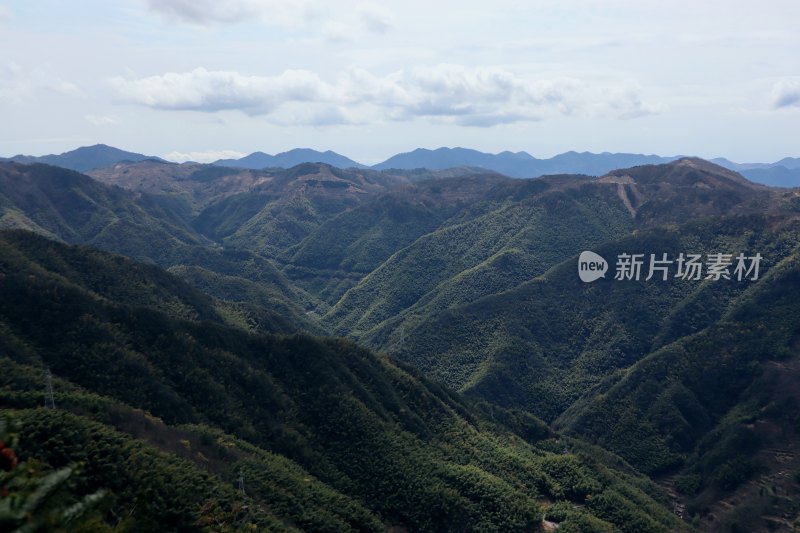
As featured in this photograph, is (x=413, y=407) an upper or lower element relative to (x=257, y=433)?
lower

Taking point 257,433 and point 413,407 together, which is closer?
point 257,433

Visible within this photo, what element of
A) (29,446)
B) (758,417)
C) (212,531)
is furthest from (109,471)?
(758,417)

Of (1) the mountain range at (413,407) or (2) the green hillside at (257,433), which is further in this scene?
(1) the mountain range at (413,407)

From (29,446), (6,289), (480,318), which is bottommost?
(480,318)

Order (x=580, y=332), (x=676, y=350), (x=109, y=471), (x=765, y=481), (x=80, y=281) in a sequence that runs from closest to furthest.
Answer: (x=109, y=471)
(x=765, y=481)
(x=80, y=281)
(x=676, y=350)
(x=580, y=332)

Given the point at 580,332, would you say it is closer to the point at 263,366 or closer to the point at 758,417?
the point at 758,417

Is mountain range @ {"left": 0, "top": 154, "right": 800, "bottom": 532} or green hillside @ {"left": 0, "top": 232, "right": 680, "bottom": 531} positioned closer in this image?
green hillside @ {"left": 0, "top": 232, "right": 680, "bottom": 531}

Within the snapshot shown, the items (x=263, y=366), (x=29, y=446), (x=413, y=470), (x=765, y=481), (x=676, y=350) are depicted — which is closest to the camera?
(x=29, y=446)

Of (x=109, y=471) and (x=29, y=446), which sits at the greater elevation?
(x=29, y=446)

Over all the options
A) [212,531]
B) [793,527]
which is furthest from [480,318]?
[212,531]

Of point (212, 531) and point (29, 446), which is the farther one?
point (212, 531)
